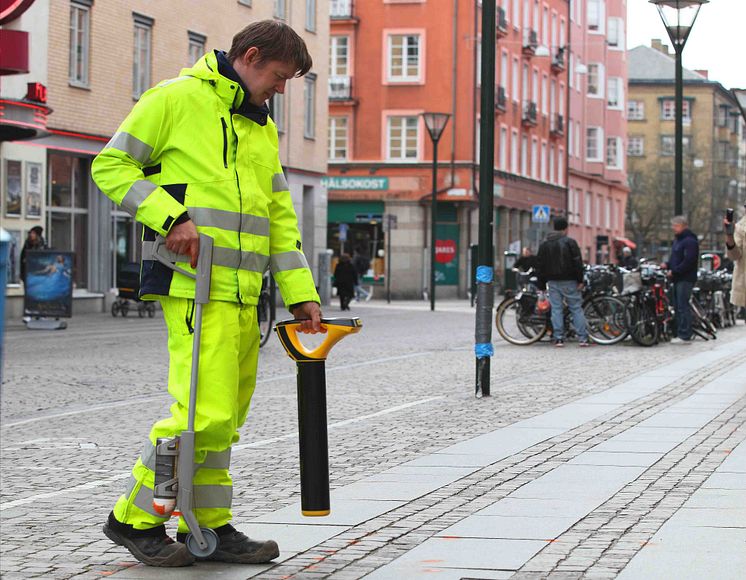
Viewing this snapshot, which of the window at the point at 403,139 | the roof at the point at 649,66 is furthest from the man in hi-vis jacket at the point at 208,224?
the roof at the point at 649,66

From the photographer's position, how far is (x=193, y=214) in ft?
17.4

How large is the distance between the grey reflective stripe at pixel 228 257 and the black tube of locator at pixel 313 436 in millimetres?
398

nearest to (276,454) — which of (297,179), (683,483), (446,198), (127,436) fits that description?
(127,436)

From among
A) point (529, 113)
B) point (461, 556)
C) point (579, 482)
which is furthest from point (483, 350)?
point (529, 113)

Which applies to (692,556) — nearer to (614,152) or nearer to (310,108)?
(310,108)

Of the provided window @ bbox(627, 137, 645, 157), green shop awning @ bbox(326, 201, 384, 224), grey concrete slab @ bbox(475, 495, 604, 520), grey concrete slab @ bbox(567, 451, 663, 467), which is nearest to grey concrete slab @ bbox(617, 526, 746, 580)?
grey concrete slab @ bbox(475, 495, 604, 520)

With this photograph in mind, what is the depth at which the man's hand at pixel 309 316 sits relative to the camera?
5531mm

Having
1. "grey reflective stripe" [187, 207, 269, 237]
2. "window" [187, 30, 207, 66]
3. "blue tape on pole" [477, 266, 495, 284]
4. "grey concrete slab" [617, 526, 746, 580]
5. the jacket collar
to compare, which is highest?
"window" [187, 30, 207, 66]

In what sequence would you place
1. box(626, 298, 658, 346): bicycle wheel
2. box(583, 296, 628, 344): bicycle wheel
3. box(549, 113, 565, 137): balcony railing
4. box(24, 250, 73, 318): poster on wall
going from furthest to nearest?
1. box(549, 113, 565, 137): balcony railing
2. box(24, 250, 73, 318): poster on wall
3. box(583, 296, 628, 344): bicycle wheel
4. box(626, 298, 658, 346): bicycle wheel

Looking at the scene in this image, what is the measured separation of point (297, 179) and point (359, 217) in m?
14.9

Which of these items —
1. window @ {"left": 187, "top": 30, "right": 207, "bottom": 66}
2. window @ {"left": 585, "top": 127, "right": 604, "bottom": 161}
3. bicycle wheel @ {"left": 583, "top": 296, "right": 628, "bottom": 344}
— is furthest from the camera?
window @ {"left": 585, "top": 127, "right": 604, "bottom": 161}

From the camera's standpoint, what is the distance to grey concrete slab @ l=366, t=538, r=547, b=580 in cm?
546

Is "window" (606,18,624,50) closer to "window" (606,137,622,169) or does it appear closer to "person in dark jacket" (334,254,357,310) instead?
"window" (606,137,622,169)

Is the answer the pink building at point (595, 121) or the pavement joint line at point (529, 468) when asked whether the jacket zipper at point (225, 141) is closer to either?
the pavement joint line at point (529, 468)
